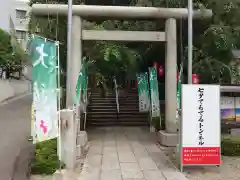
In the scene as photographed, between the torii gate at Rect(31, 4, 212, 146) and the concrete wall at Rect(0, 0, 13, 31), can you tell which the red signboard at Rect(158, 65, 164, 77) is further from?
the concrete wall at Rect(0, 0, 13, 31)

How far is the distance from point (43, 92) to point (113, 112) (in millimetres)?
10501

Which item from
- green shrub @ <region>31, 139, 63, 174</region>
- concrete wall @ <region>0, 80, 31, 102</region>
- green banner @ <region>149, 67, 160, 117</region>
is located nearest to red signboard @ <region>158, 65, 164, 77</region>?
green banner @ <region>149, 67, 160, 117</region>

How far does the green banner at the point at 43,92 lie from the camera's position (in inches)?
268

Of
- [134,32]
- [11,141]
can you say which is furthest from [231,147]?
[11,141]

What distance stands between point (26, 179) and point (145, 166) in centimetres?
299

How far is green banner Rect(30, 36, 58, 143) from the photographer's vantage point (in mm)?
6801

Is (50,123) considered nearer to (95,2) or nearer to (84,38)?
(84,38)

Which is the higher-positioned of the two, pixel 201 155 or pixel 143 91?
pixel 143 91

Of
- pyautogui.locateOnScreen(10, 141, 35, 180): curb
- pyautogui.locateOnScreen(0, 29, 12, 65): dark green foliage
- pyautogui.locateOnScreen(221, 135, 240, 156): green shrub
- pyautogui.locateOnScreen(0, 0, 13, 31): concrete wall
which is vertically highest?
pyautogui.locateOnScreen(0, 0, 13, 31): concrete wall

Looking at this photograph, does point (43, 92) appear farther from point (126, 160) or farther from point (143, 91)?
point (143, 91)

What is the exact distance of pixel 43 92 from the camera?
6871mm

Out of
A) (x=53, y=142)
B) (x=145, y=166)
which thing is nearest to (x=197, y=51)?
(x=145, y=166)

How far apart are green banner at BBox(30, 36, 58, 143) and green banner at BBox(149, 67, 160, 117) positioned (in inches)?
253

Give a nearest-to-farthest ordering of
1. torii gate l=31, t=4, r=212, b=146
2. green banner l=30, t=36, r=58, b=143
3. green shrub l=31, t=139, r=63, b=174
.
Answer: green banner l=30, t=36, r=58, b=143
green shrub l=31, t=139, r=63, b=174
torii gate l=31, t=4, r=212, b=146
